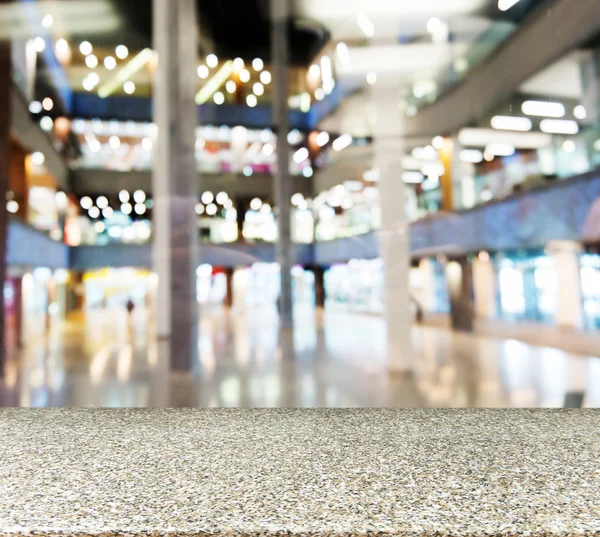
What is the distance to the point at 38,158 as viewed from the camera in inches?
270

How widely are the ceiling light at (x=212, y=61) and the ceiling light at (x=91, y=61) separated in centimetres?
152

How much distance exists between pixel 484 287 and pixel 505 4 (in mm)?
3527

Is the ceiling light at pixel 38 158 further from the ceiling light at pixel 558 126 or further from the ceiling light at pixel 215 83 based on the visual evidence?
the ceiling light at pixel 558 126

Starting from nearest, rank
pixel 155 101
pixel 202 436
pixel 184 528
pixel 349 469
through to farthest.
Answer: pixel 184 528 < pixel 349 469 < pixel 202 436 < pixel 155 101

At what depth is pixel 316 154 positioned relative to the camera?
6.82m

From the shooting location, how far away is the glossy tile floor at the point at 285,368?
637 cm

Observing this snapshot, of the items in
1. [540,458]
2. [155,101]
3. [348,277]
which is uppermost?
[155,101]

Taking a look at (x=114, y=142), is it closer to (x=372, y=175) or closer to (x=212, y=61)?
(x=212, y=61)

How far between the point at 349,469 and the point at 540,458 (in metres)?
1.62

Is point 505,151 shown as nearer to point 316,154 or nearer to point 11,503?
point 316,154

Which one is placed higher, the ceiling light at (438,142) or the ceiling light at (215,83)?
the ceiling light at (215,83)

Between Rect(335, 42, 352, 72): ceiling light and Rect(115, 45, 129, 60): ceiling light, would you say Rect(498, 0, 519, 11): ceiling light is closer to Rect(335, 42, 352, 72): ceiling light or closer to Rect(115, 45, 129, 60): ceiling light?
Rect(335, 42, 352, 72): ceiling light

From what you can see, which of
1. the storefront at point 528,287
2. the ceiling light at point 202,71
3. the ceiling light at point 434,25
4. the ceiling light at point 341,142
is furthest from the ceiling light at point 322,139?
the storefront at point 528,287

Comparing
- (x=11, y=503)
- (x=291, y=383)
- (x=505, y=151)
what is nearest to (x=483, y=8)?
(x=505, y=151)
